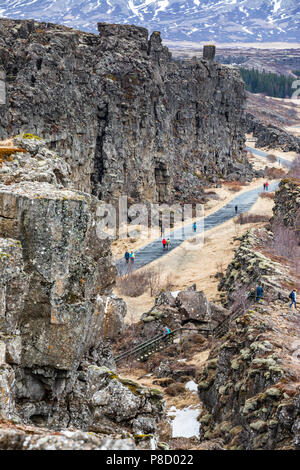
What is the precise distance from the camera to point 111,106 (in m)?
58.7

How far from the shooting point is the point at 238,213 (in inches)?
2532

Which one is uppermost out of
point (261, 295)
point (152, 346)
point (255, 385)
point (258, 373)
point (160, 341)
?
point (258, 373)

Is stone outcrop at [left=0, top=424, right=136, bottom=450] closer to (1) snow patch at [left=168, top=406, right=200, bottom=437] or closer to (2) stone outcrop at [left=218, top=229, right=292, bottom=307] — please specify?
(1) snow patch at [left=168, top=406, right=200, bottom=437]

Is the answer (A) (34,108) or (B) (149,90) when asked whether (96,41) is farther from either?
(A) (34,108)

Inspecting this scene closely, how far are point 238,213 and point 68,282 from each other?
54207mm

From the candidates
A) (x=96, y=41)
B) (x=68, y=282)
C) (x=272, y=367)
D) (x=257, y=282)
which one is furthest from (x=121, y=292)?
(x=96, y=41)

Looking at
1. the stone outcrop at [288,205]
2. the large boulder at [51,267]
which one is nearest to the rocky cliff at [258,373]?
the large boulder at [51,267]

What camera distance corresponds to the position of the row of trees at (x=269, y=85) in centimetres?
19412

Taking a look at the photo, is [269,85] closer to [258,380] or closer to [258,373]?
[258,373]

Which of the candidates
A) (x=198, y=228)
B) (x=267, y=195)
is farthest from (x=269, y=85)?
(x=198, y=228)

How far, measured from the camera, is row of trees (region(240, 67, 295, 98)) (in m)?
194

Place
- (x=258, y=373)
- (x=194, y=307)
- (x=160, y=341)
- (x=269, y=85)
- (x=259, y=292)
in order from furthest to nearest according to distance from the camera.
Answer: (x=269, y=85) → (x=194, y=307) → (x=160, y=341) → (x=259, y=292) → (x=258, y=373)

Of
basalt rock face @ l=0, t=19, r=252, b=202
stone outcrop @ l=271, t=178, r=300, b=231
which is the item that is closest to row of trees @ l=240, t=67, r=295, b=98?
basalt rock face @ l=0, t=19, r=252, b=202

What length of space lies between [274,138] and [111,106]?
77.6 m
